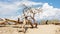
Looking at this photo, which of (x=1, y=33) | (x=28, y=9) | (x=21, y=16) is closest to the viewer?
(x=1, y=33)

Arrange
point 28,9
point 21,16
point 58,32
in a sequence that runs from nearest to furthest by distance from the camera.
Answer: point 58,32 → point 21,16 → point 28,9

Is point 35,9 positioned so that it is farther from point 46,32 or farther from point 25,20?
point 46,32

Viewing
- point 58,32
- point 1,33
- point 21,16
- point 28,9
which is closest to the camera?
point 1,33

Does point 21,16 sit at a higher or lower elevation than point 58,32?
higher

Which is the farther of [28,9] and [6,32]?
[28,9]

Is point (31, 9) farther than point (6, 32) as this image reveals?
Yes

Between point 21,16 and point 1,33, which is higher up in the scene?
point 21,16

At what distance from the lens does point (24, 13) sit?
1395 cm

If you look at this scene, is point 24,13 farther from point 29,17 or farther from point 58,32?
point 58,32

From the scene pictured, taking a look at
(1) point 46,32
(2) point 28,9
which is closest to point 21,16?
(2) point 28,9

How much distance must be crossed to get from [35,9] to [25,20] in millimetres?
2416

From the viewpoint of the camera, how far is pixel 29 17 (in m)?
13.9

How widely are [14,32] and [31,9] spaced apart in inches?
142

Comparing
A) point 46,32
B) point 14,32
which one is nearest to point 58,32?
point 46,32
